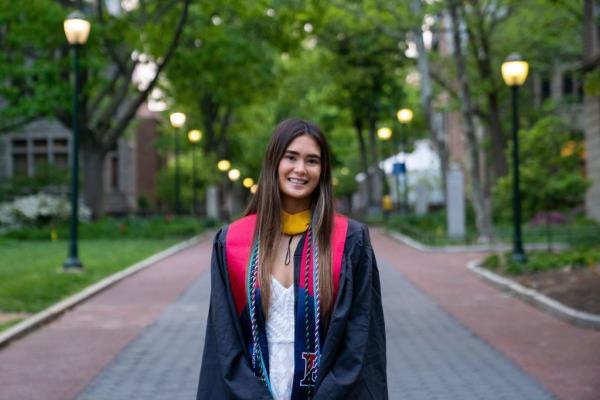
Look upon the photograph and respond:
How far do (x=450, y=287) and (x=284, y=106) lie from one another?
41.0 m

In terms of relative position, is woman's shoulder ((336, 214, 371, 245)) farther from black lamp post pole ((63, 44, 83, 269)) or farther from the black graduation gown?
black lamp post pole ((63, 44, 83, 269))

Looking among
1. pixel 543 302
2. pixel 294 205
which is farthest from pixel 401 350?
pixel 294 205

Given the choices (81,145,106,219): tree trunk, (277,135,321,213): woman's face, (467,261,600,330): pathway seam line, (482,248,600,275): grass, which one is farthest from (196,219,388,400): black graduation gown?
(81,145,106,219): tree trunk

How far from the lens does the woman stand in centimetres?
300

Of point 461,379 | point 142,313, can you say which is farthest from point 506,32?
point 461,379

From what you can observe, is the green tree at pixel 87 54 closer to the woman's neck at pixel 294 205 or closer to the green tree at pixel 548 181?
the green tree at pixel 548 181

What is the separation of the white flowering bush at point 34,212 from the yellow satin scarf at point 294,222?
2801 centimetres

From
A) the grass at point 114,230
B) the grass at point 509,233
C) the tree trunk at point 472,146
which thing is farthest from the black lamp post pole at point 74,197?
the grass at point 114,230

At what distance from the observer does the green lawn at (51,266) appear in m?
12.1

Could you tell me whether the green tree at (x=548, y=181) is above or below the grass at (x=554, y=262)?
above

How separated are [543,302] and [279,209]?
8.66 metres

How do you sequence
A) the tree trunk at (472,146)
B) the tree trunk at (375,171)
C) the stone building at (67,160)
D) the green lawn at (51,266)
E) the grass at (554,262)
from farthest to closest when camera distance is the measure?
the stone building at (67,160)
the tree trunk at (375,171)
the tree trunk at (472,146)
the grass at (554,262)
the green lawn at (51,266)

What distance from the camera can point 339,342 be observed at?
9.86 feet

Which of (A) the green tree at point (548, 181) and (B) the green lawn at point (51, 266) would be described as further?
(A) the green tree at point (548, 181)
